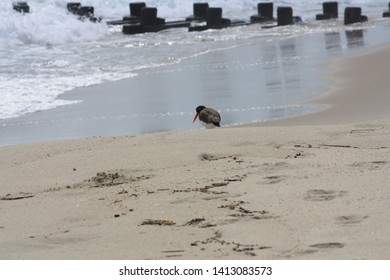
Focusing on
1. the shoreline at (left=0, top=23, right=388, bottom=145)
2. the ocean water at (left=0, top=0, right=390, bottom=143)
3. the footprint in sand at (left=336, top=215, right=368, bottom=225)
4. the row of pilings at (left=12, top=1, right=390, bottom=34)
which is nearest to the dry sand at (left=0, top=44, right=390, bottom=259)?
the footprint in sand at (left=336, top=215, right=368, bottom=225)

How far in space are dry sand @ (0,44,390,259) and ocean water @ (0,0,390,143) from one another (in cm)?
260

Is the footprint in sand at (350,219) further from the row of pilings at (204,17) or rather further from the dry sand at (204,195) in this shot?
the row of pilings at (204,17)

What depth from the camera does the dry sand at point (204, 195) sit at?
442cm

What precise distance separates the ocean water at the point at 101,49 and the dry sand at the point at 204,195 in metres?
2.60

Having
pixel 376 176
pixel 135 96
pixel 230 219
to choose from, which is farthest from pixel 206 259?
pixel 135 96

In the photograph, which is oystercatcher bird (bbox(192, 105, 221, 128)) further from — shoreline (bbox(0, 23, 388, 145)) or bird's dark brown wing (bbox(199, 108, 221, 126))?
shoreline (bbox(0, 23, 388, 145))

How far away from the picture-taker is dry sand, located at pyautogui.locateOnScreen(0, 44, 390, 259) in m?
4.42

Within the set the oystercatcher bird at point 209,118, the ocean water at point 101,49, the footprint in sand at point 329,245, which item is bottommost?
the ocean water at point 101,49

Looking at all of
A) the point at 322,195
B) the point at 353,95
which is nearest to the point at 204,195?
the point at 322,195

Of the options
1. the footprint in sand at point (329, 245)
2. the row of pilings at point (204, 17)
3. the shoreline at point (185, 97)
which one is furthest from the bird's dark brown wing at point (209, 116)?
the row of pilings at point (204, 17)

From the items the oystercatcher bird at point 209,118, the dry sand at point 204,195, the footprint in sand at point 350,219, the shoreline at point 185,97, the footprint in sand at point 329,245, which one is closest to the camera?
the footprint in sand at point 329,245

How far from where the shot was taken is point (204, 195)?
17.8 ft

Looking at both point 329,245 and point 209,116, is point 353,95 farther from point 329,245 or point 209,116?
point 329,245

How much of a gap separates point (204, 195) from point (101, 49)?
14.4m
